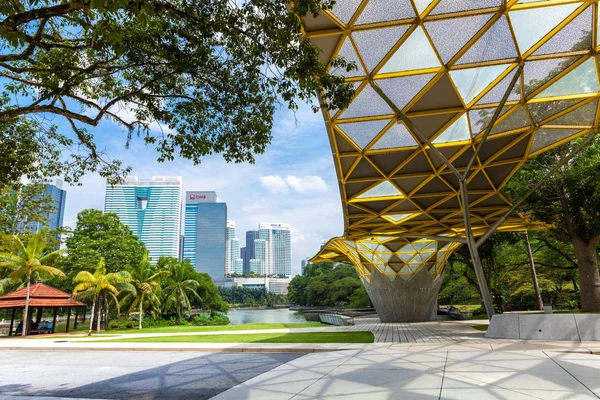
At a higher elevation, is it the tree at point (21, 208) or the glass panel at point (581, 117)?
the tree at point (21, 208)

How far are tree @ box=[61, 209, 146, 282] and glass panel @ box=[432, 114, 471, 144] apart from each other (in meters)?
37.4

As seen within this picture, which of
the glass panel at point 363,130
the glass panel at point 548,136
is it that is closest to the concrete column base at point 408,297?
the glass panel at point 548,136

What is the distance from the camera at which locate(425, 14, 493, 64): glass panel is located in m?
10.9

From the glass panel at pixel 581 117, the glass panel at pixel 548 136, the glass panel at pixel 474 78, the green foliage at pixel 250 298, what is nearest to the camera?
the glass panel at pixel 474 78

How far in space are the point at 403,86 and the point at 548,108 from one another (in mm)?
6462

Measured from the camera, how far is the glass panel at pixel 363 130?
49.6 ft

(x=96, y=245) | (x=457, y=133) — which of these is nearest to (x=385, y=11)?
(x=457, y=133)

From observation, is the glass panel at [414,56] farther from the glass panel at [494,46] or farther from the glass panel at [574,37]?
the glass panel at [574,37]

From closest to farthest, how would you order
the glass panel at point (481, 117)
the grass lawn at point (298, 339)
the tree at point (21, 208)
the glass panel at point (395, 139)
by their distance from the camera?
the glass panel at point (481, 117)
the glass panel at point (395, 139)
the grass lawn at point (298, 339)
the tree at point (21, 208)

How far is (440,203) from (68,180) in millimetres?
18065

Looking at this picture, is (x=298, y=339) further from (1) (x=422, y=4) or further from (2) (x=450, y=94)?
(1) (x=422, y=4)

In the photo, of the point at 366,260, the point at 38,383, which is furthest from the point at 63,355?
the point at 366,260

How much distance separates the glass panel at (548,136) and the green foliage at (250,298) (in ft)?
433

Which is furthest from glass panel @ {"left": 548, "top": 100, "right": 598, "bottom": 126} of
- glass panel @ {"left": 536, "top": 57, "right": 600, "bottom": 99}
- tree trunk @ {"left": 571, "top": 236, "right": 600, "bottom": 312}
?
tree trunk @ {"left": 571, "top": 236, "right": 600, "bottom": 312}
